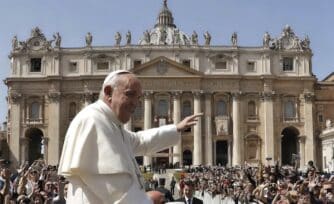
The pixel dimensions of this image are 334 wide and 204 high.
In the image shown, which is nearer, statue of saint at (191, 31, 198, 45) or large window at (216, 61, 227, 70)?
large window at (216, 61, 227, 70)

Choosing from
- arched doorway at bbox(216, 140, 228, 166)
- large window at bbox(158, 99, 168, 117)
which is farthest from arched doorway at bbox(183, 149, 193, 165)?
large window at bbox(158, 99, 168, 117)

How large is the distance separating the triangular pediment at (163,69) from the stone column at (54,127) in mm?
9358

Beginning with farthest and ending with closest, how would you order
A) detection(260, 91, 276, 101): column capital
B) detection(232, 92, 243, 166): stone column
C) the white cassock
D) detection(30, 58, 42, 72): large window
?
detection(30, 58, 42, 72): large window
detection(260, 91, 276, 101): column capital
detection(232, 92, 243, 166): stone column
the white cassock

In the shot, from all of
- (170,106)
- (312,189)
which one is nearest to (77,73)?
(170,106)

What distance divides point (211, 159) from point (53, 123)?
17.6 m

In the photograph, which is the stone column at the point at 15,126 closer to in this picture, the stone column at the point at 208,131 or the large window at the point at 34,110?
the large window at the point at 34,110

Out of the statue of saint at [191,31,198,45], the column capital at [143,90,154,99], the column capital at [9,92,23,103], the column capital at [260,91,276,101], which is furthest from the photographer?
the statue of saint at [191,31,198,45]

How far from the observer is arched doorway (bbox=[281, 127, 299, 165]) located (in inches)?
2511

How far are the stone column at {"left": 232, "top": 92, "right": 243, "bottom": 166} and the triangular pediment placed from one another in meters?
5.75

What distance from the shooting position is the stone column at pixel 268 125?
200 ft

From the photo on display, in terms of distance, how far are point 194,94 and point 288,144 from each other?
12.8m

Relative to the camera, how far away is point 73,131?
304cm

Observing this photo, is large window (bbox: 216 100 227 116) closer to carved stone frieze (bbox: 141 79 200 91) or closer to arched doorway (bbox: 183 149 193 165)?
carved stone frieze (bbox: 141 79 200 91)

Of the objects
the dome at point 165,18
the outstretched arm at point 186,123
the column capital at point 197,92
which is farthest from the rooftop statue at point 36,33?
the outstretched arm at point 186,123
